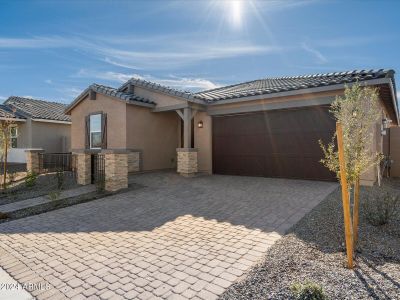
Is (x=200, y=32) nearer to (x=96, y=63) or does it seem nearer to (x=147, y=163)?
(x=147, y=163)

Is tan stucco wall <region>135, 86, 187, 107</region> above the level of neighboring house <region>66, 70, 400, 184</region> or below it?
Result: above

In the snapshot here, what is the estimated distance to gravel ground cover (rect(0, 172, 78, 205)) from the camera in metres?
8.71

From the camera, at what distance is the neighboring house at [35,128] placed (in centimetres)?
1769

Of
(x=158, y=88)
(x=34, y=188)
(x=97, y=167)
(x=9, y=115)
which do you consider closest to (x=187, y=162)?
(x=97, y=167)

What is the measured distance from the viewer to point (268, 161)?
11078 millimetres

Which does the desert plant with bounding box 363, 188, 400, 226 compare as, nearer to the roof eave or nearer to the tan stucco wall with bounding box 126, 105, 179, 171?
the roof eave

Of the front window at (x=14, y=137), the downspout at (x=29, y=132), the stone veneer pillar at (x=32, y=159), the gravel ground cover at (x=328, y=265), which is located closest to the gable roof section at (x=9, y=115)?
the downspout at (x=29, y=132)

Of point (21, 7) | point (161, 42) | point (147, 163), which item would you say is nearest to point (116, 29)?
point (161, 42)

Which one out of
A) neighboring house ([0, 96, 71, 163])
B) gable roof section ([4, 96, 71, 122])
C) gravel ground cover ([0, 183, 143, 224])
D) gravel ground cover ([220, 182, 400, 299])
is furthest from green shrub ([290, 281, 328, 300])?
gable roof section ([4, 96, 71, 122])

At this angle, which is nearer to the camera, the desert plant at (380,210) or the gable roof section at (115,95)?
the desert plant at (380,210)

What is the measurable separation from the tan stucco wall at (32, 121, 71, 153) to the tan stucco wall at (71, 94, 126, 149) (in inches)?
200

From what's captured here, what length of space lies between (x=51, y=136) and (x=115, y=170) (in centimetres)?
1296

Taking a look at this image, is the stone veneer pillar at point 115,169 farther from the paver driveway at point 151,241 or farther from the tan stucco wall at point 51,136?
the tan stucco wall at point 51,136

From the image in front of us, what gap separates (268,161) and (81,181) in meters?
7.87
